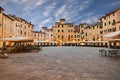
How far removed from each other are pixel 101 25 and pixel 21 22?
28.4m

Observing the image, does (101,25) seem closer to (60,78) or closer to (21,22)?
(21,22)

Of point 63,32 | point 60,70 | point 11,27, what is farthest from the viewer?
point 63,32

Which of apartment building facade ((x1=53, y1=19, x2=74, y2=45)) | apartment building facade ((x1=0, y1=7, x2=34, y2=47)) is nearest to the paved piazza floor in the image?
apartment building facade ((x1=0, y1=7, x2=34, y2=47))

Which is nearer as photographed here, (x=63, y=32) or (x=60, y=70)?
(x=60, y=70)

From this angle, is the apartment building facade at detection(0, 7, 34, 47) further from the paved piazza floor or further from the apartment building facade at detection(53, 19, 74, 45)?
the apartment building facade at detection(53, 19, 74, 45)

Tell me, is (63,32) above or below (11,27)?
above

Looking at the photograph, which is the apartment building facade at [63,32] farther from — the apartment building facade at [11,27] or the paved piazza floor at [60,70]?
the paved piazza floor at [60,70]

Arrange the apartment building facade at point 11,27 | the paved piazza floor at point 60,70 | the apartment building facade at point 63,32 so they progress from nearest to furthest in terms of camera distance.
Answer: the paved piazza floor at point 60,70 < the apartment building facade at point 11,27 < the apartment building facade at point 63,32

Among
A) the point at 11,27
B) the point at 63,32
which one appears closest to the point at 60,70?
the point at 11,27

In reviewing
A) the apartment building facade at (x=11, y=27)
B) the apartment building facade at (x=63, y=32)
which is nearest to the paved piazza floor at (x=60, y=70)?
the apartment building facade at (x=11, y=27)

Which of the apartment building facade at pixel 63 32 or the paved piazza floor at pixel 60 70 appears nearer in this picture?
the paved piazza floor at pixel 60 70

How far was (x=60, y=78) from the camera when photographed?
7.16m

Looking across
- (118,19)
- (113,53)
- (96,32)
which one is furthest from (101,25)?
(113,53)

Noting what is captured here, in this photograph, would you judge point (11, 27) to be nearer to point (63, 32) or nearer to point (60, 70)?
point (60, 70)
